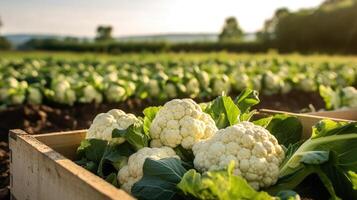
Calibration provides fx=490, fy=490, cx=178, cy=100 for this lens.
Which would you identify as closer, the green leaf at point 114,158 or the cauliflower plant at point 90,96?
the green leaf at point 114,158

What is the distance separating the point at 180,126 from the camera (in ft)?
8.50

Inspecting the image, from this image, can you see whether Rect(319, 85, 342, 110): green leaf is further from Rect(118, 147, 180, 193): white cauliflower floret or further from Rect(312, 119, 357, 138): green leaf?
Rect(118, 147, 180, 193): white cauliflower floret

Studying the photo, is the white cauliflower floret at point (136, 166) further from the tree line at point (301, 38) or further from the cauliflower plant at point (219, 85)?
the tree line at point (301, 38)

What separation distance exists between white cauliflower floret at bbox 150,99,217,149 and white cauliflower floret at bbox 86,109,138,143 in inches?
7.7

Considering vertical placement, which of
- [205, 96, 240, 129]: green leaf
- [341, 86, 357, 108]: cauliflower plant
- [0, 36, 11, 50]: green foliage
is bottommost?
[0, 36, 11, 50]: green foliage

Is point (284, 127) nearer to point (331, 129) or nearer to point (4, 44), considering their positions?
point (331, 129)

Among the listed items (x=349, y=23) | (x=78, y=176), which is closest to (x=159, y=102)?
(x=78, y=176)

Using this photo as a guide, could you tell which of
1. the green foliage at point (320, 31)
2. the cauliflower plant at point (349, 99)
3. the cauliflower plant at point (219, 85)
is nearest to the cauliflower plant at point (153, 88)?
the cauliflower plant at point (219, 85)

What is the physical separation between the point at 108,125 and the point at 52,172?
0.59m

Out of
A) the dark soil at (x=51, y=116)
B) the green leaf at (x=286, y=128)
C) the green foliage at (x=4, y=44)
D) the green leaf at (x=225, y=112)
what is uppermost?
the green leaf at (x=225, y=112)

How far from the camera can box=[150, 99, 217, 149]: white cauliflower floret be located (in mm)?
2561

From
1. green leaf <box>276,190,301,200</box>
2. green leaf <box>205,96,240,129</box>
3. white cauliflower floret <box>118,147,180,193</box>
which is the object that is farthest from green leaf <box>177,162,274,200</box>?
green leaf <box>205,96,240,129</box>

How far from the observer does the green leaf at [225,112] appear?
285 cm

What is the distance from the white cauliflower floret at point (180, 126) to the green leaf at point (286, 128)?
0.50m
